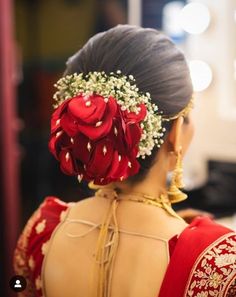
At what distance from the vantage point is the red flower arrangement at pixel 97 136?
0.94 meters

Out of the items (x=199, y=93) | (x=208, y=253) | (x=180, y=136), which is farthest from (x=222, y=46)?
(x=208, y=253)

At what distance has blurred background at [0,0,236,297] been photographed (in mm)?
2090

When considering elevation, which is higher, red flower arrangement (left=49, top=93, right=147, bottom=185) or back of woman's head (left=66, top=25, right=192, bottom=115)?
back of woman's head (left=66, top=25, right=192, bottom=115)

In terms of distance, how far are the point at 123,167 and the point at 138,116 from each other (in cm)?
8

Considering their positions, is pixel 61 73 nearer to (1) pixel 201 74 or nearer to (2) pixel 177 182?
(1) pixel 201 74

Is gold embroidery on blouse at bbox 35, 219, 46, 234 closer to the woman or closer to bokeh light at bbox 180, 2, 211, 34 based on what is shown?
the woman

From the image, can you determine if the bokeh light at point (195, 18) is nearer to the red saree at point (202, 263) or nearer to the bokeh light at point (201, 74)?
the bokeh light at point (201, 74)

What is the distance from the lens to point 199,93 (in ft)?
7.13

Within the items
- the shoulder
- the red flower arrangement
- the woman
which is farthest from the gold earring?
the shoulder

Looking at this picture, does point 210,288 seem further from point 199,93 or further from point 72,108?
point 199,93

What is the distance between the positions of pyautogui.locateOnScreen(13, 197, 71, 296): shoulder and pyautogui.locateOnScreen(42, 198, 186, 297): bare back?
0.04 metres

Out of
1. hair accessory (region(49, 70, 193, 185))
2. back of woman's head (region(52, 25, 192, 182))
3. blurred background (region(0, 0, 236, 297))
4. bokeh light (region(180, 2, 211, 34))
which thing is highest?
back of woman's head (region(52, 25, 192, 182))

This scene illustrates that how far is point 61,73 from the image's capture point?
6.68 ft

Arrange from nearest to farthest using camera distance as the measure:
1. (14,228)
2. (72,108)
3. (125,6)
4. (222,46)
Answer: (72,108), (222,46), (125,6), (14,228)
